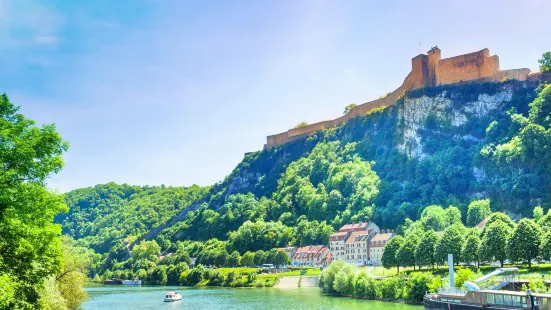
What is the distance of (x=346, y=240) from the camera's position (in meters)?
102

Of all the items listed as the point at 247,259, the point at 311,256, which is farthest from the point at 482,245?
the point at 247,259

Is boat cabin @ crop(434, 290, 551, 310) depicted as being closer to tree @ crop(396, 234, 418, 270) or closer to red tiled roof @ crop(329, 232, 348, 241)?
tree @ crop(396, 234, 418, 270)

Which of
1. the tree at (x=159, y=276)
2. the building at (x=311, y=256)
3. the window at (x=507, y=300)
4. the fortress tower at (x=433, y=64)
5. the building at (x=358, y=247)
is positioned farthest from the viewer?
the fortress tower at (x=433, y=64)

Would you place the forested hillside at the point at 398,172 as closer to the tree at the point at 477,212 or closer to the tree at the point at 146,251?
the tree at the point at 477,212

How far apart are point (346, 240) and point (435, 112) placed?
35.6 metres

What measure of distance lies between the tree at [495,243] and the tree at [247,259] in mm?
63951

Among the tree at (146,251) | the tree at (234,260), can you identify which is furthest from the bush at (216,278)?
the tree at (146,251)

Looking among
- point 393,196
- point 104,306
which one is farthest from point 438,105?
point 104,306

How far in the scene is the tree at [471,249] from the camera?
54.9 meters

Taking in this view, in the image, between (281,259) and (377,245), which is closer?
(377,245)

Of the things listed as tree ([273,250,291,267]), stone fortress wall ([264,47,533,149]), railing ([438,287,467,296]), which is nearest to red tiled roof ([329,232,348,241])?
tree ([273,250,291,267])

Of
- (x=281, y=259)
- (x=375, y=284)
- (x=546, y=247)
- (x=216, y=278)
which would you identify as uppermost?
(x=546, y=247)

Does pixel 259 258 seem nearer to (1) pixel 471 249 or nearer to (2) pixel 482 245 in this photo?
(1) pixel 471 249

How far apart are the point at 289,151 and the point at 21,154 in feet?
497
